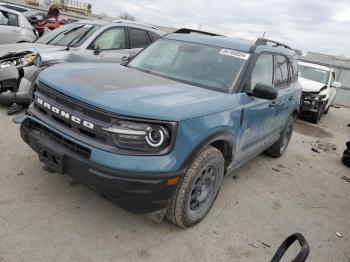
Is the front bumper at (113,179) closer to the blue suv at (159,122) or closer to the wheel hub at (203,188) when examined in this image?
the blue suv at (159,122)

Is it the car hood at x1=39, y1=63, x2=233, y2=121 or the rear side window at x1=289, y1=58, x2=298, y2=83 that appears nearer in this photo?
the car hood at x1=39, y1=63, x2=233, y2=121

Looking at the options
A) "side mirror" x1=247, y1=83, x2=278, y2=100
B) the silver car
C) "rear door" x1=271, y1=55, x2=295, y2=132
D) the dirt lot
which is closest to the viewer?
the dirt lot

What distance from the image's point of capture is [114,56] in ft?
22.2

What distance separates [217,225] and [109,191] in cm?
139

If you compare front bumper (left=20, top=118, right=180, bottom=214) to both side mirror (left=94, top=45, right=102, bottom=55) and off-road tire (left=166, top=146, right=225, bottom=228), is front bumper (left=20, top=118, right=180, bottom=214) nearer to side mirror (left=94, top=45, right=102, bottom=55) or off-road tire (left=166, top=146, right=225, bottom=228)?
off-road tire (left=166, top=146, right=225, bottom=228)

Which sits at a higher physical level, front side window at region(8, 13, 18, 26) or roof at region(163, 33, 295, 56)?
roof at region(163, 33, 295, 56)

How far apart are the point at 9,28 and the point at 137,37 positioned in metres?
4.64

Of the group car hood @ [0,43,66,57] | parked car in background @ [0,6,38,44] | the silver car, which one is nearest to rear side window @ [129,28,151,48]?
the silver car

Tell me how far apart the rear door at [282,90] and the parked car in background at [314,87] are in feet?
16.6

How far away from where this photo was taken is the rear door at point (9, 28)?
31.2 feet

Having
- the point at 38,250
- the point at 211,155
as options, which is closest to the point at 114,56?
the point at 211,155

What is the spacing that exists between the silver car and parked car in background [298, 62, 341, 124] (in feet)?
17.0

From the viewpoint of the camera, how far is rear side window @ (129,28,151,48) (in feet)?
24.3

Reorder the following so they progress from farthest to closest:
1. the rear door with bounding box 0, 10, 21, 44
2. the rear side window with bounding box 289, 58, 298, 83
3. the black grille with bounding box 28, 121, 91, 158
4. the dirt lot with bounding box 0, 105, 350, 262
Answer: the rear door with bounding box 0, 10, 21, 44 < the rear side window with bounding box 289, 58, 298, 83 < the dirt lot with bounding box 0, 105, 350, 262 < the black grille with bounding box 28, 121, 91, 158
